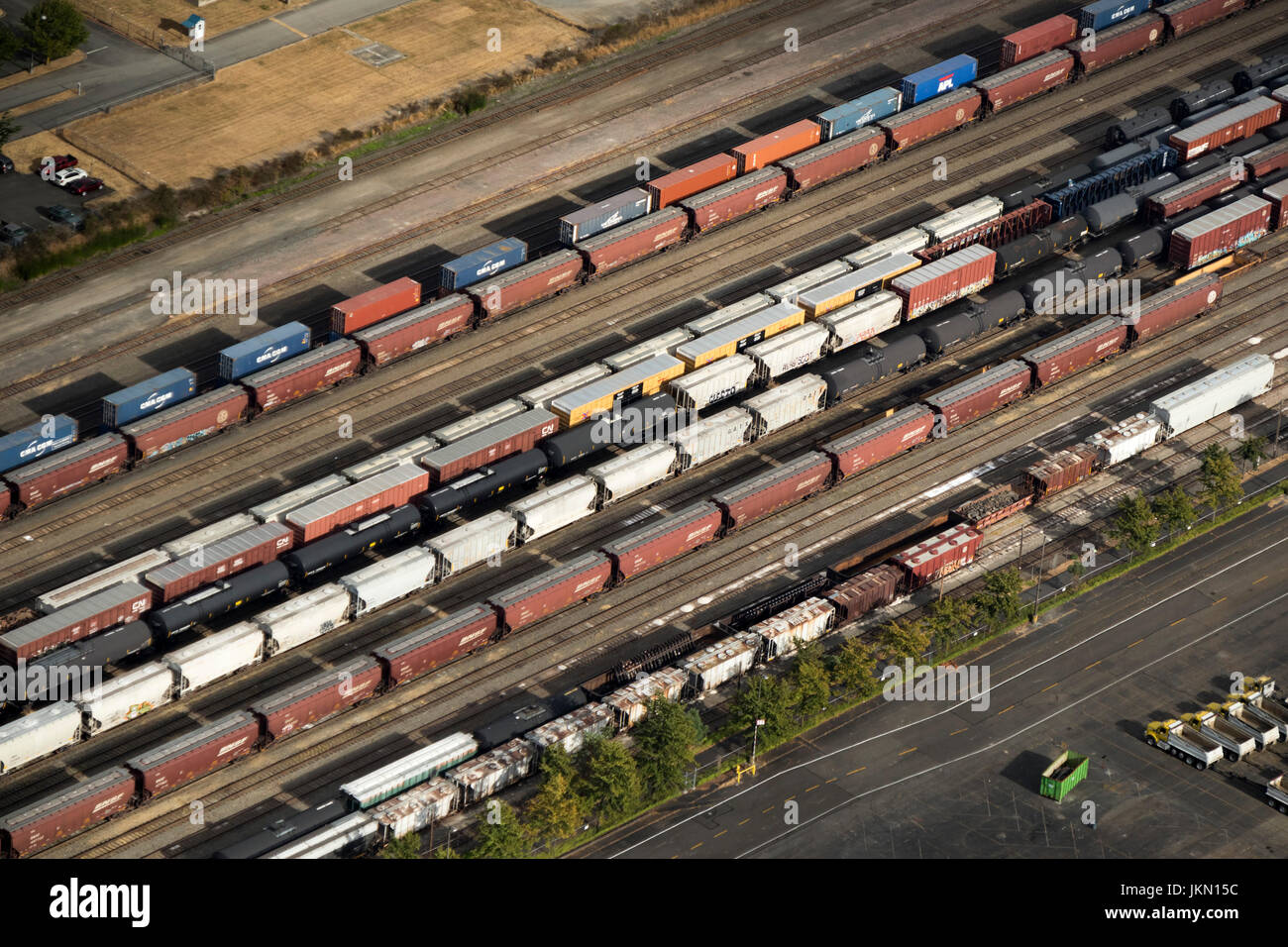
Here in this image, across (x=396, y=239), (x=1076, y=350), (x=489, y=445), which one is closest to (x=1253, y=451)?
(x=1076, y=350)

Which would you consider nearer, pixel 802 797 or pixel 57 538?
pixel 802 797

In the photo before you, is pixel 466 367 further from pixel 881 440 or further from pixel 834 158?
pixel 834 158

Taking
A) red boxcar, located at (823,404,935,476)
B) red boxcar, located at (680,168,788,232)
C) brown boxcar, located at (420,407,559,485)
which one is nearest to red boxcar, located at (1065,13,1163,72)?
red boxcar, located at (680,168,788,232)

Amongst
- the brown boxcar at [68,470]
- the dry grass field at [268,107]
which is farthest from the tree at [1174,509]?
the dry grass field at [268,107]

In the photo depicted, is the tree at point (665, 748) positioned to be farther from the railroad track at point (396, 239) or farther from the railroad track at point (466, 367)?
the railroad track at point (396, 239)

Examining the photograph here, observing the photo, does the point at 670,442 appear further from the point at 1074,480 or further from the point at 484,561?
the point at 1074,480

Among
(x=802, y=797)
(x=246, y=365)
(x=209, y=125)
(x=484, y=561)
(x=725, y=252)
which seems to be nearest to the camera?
(x=802, y=797)

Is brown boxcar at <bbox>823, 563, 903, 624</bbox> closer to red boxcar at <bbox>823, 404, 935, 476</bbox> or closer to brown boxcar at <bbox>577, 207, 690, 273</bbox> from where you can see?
red boxcar at <bbox>823, 404, 935, 476</bbox>

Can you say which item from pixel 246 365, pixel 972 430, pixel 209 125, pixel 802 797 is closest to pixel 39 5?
pixel 209 125
